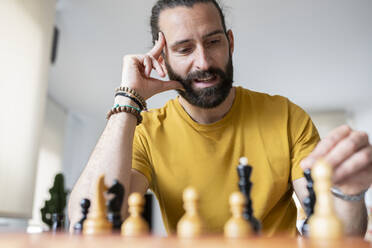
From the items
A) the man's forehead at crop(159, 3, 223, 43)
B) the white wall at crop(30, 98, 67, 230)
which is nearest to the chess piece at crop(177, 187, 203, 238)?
the man's forehead at crop(159, 3, 223, 43)

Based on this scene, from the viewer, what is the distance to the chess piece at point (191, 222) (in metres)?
0.51

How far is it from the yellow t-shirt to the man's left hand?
0.56 meters

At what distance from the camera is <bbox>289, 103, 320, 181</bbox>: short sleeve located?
126 centimetres

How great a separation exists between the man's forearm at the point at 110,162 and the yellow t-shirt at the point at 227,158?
0.20m

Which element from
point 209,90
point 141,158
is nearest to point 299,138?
point 209,90

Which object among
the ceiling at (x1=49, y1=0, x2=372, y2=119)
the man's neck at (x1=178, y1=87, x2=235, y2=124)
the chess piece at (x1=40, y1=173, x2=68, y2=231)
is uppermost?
the ceiling at (x1=49, y1=0, x2=372, y2=119)

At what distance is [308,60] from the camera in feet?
15.9

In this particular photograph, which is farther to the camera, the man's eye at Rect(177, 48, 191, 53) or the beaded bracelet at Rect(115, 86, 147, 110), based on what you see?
the man's eye at Rect(177, 48, 191, 53)

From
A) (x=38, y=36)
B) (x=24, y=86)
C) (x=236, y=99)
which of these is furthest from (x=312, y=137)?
(x=38, y=36)

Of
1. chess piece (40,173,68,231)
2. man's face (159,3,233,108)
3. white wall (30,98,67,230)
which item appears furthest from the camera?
white wall (30,98,67,230)

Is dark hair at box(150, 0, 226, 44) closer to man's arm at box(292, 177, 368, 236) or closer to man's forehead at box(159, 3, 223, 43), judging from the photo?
man's forehead at box(159, 3, 223, 43)

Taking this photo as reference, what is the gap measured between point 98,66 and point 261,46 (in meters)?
2.25

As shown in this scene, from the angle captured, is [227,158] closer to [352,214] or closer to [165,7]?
[352,214]

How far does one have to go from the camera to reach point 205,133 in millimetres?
1409
